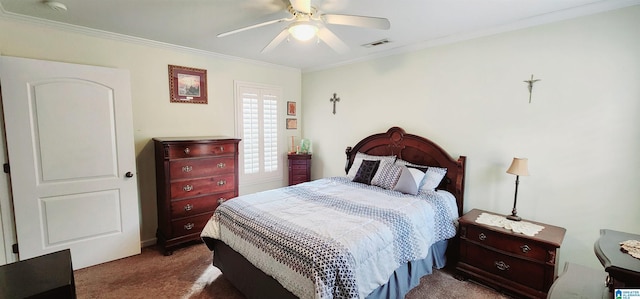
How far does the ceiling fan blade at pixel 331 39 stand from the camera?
2184 mm

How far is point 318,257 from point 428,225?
1.28 metres

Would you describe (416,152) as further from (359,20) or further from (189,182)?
(189,182)

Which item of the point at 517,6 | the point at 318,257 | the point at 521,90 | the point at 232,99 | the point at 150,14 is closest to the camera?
the point at 318,257

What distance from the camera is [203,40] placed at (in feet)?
10.5

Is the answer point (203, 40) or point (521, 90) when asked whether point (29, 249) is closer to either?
point (203, 40)

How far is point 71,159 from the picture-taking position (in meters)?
2.68

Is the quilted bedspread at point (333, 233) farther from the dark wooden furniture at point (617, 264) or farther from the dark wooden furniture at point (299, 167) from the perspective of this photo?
the dark wooden furniture at point (299, 167)

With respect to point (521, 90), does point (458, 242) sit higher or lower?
lower

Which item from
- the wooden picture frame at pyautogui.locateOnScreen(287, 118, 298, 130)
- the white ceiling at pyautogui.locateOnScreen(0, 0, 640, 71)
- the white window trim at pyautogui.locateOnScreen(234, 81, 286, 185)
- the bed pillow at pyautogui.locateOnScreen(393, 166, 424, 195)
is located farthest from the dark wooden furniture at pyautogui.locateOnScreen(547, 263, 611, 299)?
the wooden picture frame at pyautogui.locateOnScreen(287, 118, 298, 130)

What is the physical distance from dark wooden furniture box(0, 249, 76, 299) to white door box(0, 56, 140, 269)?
55.3 inches

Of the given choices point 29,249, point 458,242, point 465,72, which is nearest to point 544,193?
point 458,242

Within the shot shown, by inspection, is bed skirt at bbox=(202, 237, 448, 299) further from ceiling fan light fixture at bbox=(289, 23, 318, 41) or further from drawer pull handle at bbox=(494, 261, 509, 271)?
ceiling fan light fixture at bbox=(289, 23, 318, 41)

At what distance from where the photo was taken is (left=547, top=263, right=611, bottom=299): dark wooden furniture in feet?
4.76

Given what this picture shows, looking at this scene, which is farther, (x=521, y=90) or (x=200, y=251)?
(x=200, y=251)
